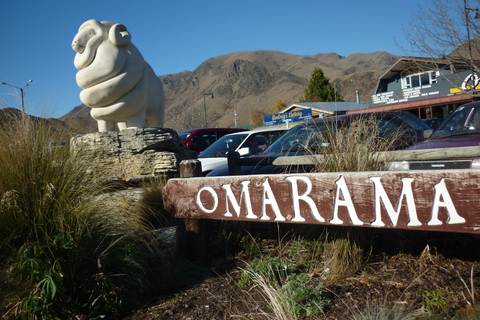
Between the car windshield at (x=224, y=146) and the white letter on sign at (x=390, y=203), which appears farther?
the car windshield at (x=224, y=146)

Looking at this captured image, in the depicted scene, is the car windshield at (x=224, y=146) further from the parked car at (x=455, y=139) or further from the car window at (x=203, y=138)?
the parked car at (x=455, y=139)

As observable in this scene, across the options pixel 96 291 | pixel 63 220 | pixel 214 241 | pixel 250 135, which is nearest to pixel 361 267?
pixel 214 241

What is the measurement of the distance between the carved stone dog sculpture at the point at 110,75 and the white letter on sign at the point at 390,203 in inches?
176

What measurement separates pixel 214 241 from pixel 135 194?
1.23 m

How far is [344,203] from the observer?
284cm

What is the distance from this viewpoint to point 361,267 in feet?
11.2

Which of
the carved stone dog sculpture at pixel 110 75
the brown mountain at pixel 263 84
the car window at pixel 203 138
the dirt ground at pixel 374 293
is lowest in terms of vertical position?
the dirt ground at pixel 374 293

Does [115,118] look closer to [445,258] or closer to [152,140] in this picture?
[152,140]

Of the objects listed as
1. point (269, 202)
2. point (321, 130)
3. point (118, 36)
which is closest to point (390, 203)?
point (269, 202)

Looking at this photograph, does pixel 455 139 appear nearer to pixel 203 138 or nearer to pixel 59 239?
Result: pixel 59 239

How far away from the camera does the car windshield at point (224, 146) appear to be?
788cm

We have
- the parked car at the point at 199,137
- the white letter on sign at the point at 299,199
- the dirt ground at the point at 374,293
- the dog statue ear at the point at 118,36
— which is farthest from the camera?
the parked car at the point at 199,137

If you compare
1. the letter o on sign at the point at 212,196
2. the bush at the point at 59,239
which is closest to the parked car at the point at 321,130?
the letter o on sign at the point at 212,196

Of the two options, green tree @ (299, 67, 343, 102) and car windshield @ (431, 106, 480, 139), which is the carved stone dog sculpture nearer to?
car windshield @ (431, 106, 480, 139)
